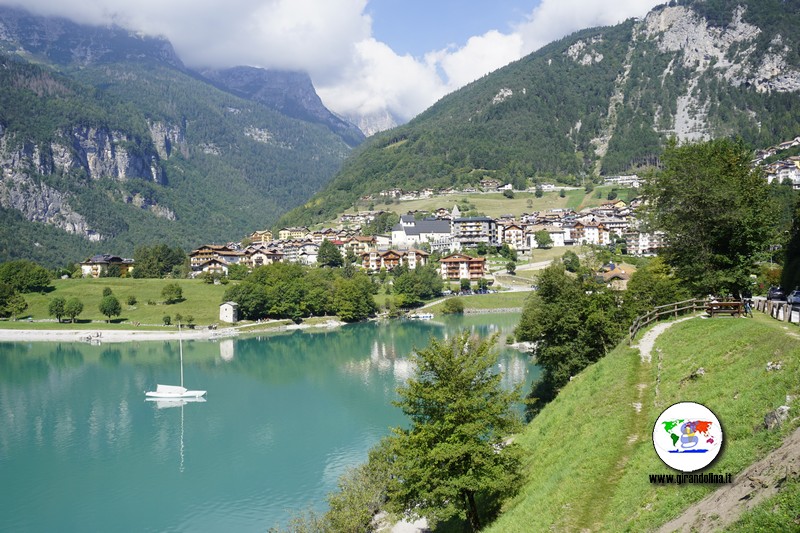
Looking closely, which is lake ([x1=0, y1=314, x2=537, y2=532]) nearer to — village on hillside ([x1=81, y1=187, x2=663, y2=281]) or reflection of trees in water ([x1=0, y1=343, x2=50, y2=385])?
reflection of trees in water ([x1=0, y1=343, x2=50, y2=385])

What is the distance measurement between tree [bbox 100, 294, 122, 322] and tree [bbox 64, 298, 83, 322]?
3.41 m

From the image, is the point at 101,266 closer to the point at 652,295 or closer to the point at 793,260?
the point at 652,295

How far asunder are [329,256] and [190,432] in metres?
86.5

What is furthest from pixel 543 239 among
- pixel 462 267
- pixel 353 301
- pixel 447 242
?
pixel 353 301

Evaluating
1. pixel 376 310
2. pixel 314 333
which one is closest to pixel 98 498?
pixel 314 333

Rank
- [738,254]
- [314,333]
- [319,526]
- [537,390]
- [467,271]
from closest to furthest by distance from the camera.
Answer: [319,526], [738,254], [537,390], [314,333], [467,271]

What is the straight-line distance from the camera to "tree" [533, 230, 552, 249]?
437 ft

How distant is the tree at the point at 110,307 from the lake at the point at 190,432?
17466mm

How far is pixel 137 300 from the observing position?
10450 cm

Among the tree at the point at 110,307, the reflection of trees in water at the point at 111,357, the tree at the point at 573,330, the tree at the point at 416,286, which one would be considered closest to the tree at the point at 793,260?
the tree at the point at 573,330

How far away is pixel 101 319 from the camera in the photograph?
318 feet

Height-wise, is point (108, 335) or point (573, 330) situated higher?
point (573, 330)

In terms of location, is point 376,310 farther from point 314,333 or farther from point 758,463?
point 758,463

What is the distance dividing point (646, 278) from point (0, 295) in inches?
3888
